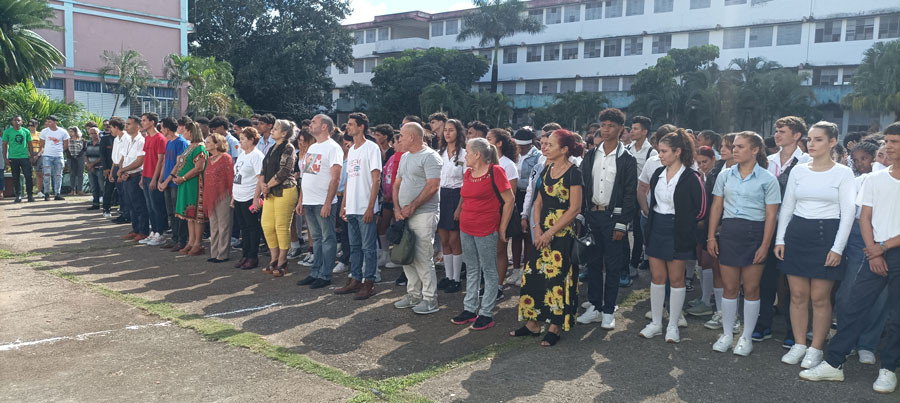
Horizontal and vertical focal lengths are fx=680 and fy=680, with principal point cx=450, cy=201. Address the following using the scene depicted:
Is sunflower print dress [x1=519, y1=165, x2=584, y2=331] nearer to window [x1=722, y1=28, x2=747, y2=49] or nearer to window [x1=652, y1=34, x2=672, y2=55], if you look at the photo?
window [x1=722, y1=28, x2=747, y2=49]

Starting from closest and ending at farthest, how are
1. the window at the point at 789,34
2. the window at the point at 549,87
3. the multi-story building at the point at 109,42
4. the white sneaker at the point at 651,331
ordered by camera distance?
the white sneaker at the point at 651,331
the multi-story building at the point at 109,42
the window at the point at 789,34
the window at the point at 549,87

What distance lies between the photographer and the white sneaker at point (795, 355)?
16.9ft

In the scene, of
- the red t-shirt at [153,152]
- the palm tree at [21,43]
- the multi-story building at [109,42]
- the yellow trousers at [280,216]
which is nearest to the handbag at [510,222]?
the yellow trousers at [280,216]

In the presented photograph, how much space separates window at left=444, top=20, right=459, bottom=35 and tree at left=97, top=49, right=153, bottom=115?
33.6 metres

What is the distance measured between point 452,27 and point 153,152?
177 ft

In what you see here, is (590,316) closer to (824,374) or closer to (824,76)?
(824,374)

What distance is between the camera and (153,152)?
993cm

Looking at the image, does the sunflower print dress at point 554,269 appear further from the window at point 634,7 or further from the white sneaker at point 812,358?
the window at point 634,7

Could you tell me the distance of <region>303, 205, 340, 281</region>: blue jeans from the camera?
24.7 feet

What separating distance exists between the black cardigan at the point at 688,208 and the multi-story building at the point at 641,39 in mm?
38888

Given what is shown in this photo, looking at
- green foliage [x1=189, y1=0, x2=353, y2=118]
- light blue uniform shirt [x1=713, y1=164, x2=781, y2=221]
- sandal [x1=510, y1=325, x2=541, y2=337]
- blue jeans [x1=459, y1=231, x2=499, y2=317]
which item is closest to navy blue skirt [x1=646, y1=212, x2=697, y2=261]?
light blue uniform shirt [x1=713, y1=164, x2=781, y2=221]

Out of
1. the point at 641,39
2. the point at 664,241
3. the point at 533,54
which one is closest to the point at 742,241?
the point at 664,241

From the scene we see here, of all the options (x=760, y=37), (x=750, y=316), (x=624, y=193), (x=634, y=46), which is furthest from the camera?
(x=634, y=46)

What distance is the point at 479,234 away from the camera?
5.98 metres
